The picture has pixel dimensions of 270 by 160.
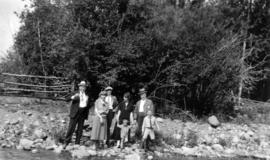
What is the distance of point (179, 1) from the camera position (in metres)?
19.9

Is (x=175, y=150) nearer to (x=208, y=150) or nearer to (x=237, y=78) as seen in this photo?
(x=208, y=150)

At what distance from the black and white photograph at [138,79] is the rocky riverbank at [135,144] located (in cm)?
4

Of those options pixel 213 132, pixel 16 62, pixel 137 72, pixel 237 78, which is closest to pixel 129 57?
pixel 137 72

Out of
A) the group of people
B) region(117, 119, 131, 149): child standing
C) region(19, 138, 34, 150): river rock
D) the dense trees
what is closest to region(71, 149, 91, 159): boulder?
the group of people

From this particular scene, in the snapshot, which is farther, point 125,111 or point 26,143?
point 125,111

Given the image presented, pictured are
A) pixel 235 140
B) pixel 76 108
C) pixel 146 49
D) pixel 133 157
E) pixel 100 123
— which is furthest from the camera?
pixel 146 49

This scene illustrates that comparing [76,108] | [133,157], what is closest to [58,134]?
[76,108]

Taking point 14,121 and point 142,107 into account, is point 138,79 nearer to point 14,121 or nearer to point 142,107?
point 142,107

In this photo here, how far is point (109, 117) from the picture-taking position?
370 inches

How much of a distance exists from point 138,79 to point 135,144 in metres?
4.36

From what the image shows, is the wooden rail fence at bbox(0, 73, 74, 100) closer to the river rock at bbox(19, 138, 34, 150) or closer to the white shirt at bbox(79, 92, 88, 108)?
the river rock at bbox(19, 138, 34, 150)

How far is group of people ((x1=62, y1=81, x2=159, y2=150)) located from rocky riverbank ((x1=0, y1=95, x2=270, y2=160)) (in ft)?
1.28

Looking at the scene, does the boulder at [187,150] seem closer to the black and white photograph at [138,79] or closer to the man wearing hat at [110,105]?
the black and white photograph at [138,79]

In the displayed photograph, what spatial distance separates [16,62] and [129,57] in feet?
26.0
